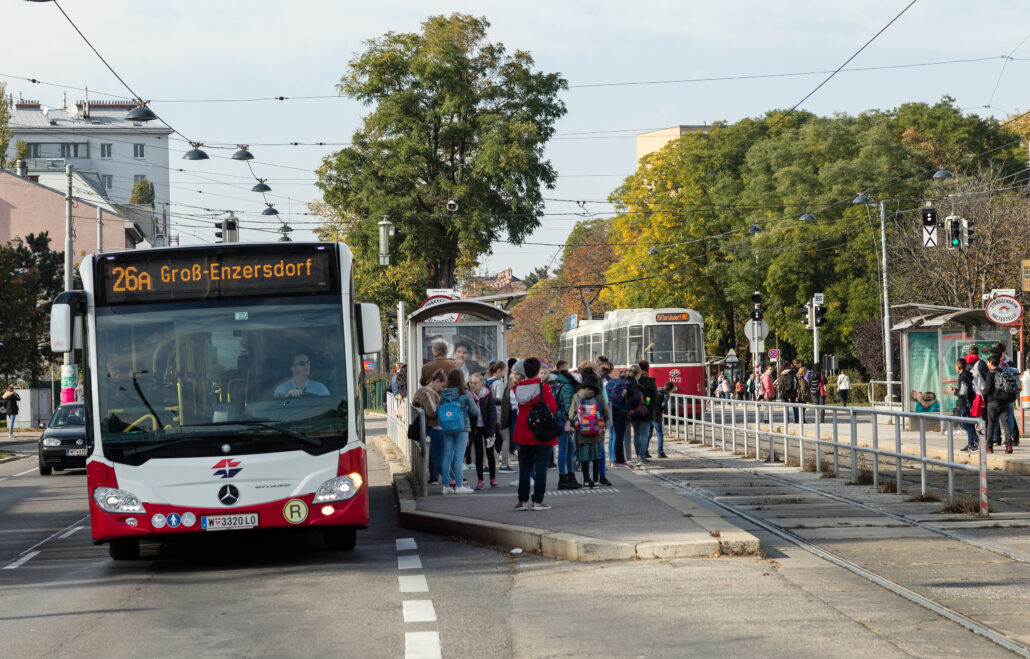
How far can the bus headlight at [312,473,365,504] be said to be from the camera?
35.3ft

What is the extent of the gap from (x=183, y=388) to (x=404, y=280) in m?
38.7

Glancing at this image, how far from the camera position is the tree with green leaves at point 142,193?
99.4 m

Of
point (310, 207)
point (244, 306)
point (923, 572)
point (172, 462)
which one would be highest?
point (310, 207)

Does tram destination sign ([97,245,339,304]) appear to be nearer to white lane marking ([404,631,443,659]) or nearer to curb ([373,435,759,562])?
curb ([373,435,759,562])

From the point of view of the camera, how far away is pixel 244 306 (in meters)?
11.2

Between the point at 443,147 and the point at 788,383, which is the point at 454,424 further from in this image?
the point at 443,147

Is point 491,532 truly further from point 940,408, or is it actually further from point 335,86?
point 335,86

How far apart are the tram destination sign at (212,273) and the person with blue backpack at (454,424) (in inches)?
169

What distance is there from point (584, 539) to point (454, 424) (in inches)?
196

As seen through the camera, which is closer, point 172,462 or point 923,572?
point 923,572

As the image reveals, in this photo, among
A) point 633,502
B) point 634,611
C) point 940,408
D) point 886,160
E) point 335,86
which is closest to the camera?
point 634,611

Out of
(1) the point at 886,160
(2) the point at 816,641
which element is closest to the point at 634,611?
(2) the point at 816,641

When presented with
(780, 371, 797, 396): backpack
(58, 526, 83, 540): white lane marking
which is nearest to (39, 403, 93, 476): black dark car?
(58, 526, 83, 540): white lane marking

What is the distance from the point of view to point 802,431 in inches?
777
